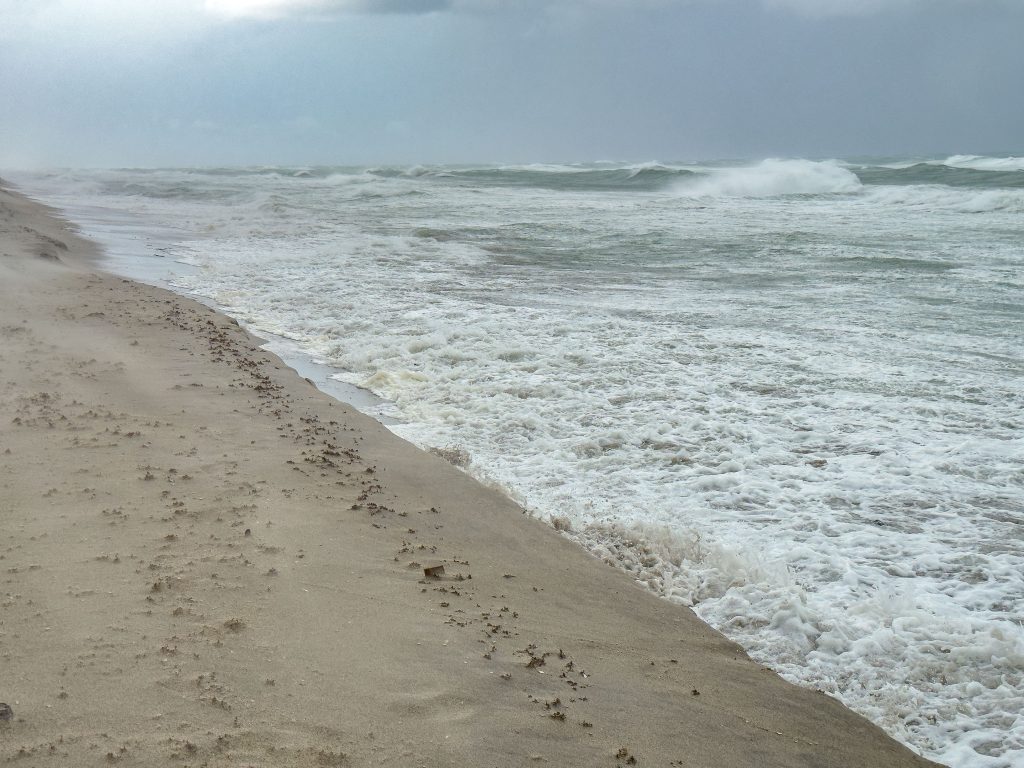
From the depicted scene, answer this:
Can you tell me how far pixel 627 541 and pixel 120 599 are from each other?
7.58ft

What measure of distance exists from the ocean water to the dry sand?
39 centimetres

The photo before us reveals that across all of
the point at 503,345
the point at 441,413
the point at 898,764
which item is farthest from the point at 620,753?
the point at 503,345

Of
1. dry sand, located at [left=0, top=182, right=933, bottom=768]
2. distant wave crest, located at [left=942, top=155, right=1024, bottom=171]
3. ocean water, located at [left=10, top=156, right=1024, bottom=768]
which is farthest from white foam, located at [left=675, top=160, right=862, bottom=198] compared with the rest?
dry sand, located at [left=0, top=182, right=933, bottom=768]

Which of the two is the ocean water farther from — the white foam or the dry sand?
the white foam

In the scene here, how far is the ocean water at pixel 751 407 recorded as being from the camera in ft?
11.3

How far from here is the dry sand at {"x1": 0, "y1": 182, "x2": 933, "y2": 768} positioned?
2.26 m

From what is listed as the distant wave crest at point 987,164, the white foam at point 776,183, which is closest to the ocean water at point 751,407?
the white foam at point 776,183

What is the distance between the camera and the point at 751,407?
20.1 feet

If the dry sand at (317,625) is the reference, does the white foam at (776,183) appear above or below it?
above

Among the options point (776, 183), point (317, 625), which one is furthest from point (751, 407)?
point (776, 183)

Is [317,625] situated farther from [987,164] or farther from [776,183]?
[987,164]

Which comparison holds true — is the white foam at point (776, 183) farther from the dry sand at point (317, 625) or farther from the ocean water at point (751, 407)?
the dry sand at point (317, 625)

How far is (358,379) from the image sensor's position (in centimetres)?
700

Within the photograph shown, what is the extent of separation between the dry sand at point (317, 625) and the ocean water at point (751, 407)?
1.26 feet
